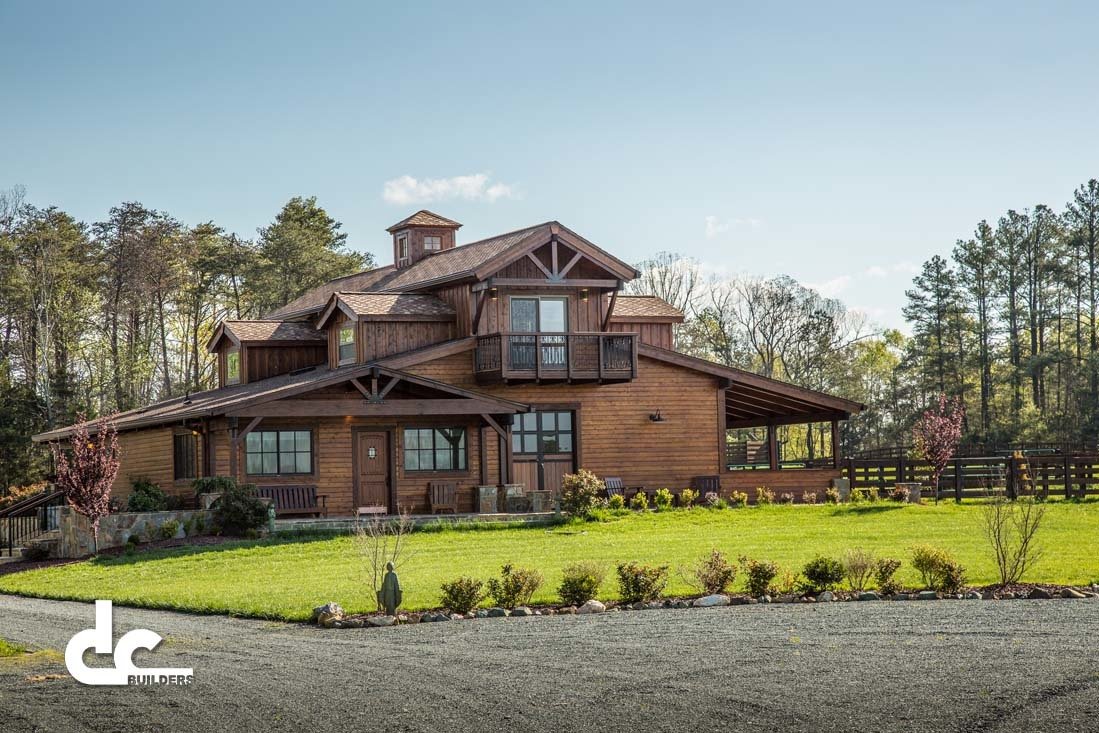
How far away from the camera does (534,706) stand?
928cm

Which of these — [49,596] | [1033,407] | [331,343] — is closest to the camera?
[49,596]

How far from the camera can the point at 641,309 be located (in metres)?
37.5

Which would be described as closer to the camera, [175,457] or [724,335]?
[175,457]

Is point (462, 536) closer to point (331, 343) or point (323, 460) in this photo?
point (323, 460)

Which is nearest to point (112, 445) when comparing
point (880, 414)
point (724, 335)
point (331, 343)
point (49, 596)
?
point (49, 596)

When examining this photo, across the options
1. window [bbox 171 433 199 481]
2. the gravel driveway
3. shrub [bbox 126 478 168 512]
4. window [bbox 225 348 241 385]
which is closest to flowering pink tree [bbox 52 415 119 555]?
shrub [bbox 126 478 168 512]

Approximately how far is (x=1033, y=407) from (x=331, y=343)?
117 ft

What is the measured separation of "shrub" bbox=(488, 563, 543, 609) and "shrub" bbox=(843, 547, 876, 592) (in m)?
3.66

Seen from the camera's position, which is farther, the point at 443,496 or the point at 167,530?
the point at 443,496

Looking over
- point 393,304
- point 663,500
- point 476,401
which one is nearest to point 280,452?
point 476,401

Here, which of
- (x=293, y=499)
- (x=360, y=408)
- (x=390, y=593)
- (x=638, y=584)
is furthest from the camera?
(x=293, y=499)

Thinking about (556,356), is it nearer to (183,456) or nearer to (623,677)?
(183,456)

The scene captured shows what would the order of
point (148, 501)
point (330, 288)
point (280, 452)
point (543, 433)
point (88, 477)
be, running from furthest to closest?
point (330, 288) < point (543, 433) < point (280, 452) < point (148, 501) < point (88, 477)

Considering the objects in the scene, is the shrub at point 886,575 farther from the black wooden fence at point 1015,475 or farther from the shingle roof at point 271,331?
the shingle roof at point 271,331
